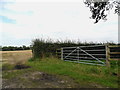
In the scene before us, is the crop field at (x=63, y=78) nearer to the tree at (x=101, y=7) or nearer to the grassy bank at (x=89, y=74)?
the grassy bank at (x=89, y=74)

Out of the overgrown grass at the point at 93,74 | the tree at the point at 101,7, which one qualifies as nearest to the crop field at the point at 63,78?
the overgrown grass at the point at 93,74

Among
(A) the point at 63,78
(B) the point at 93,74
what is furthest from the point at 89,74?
(A) the point at 63,78

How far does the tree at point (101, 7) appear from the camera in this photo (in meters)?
11.0

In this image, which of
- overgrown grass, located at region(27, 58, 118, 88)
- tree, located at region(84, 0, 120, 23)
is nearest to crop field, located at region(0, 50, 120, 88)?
overgrown grass, located at region(27, 58, 118, 88)

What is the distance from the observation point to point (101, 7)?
36.6 feet

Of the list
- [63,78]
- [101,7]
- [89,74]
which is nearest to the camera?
[63,78]

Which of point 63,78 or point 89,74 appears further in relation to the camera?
point 89,74

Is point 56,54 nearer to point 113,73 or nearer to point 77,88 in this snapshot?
point 113,73

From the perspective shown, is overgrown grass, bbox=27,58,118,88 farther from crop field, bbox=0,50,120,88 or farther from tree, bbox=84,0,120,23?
tree, bbox=84,0,120,23

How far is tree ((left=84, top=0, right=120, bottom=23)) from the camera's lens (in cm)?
1099

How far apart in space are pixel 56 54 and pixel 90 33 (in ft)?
15.4

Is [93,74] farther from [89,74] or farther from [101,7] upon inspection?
[101,7]

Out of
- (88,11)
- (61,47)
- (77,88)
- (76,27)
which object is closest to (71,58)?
(61,47)

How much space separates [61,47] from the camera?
13750mm
